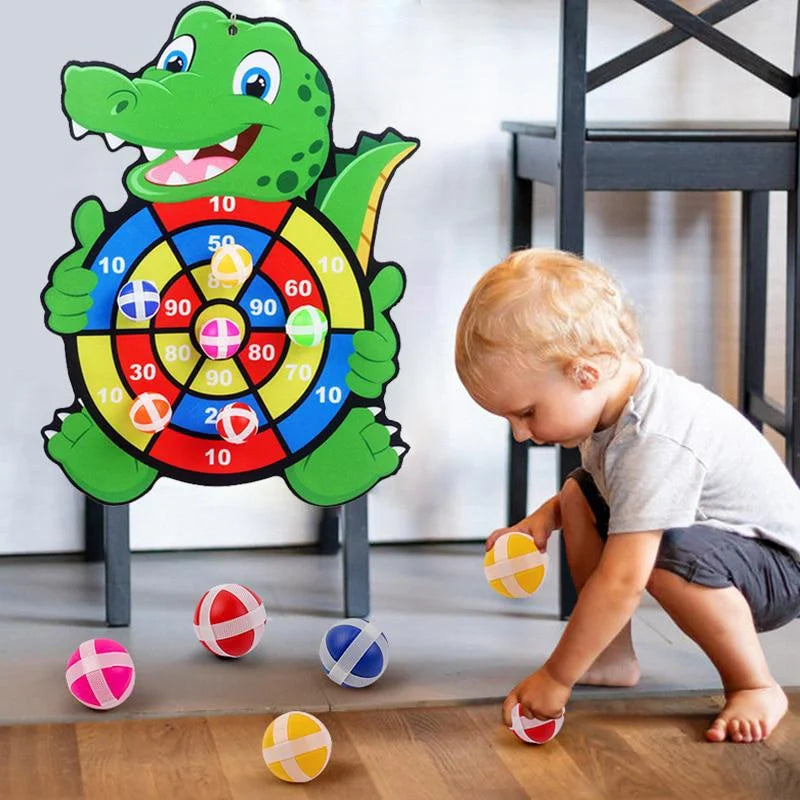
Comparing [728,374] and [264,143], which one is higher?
[264,143]

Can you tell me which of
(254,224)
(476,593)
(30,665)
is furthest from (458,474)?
(30,665)

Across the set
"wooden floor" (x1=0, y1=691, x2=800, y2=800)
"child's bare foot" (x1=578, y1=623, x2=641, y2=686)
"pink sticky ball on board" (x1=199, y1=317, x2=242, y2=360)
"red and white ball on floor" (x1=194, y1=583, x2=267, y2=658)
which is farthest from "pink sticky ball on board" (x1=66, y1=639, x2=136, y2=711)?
"child's bare foot" (x1=578, y1=623, x2=641, y2=686)

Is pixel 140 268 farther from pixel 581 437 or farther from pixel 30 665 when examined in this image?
pixel 581 437

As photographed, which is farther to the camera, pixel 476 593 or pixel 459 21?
pixel 459 21

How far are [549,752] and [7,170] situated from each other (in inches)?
42.2

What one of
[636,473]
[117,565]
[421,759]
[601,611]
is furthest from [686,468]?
[117,565]

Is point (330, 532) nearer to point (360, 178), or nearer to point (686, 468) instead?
point (360, 178)

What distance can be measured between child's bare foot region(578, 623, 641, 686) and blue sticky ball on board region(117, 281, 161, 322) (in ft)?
2.04

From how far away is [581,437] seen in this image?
4.41ft

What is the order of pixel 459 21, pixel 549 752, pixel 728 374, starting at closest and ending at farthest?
1. pixel 549 752
2. pixel 459 21
3. pixel 728 374

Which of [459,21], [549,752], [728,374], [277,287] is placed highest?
[459,21]

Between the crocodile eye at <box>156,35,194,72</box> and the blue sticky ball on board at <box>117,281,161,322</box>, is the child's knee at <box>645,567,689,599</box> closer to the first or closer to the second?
the blue sticky ball on board at <box>117,281,161,322</box>

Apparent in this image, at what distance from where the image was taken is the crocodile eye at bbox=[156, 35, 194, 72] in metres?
1.55

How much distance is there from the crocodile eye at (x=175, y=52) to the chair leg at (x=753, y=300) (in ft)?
2.87
